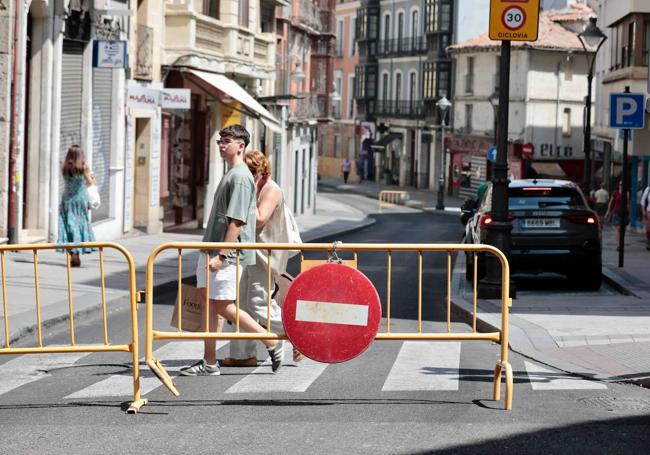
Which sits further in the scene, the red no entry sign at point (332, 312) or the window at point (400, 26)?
the window at point (400, 26)

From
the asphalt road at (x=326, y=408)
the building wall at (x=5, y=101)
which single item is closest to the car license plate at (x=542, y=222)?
the asphalt road at (x=326, y=408)

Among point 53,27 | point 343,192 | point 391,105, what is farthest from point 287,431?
point 391,105

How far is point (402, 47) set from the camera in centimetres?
8831

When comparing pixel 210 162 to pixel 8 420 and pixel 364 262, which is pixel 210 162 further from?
pixel 8 420

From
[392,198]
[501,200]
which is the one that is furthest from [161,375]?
[392,198]

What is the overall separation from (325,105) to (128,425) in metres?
57.1

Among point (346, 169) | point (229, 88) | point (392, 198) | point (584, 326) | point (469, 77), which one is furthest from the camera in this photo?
point (346, 169)

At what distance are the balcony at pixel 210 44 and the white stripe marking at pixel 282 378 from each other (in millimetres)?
21728

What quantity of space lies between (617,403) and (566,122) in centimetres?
6083

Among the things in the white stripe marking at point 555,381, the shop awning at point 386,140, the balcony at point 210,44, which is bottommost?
the white stripe marking at point 555,381

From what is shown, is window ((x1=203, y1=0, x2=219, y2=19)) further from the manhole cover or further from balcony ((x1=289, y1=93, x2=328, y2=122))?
the manhole cover

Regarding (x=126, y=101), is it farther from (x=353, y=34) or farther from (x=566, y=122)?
(x=353, y=34)

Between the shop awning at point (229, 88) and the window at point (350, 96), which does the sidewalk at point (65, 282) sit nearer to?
the shop awning at point (229, 88)

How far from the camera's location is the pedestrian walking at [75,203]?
1953 centimetres
